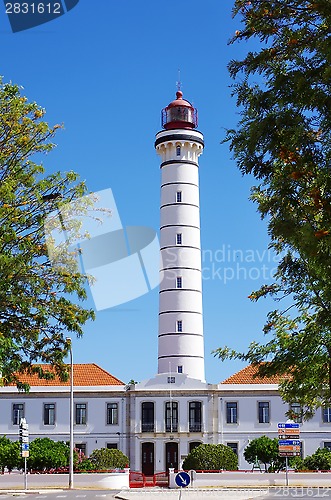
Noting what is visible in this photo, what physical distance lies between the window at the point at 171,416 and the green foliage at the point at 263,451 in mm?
4860

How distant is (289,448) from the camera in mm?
33156

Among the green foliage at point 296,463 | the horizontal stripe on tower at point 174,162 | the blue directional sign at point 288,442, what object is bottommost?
the green foliage at point 296,463

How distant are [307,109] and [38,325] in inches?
368

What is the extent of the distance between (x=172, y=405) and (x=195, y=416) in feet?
5.18

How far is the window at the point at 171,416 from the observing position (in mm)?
50094

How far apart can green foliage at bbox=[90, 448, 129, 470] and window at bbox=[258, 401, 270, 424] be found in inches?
365

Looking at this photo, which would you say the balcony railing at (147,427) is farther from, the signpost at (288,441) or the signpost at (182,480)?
the signpost at (182,480)

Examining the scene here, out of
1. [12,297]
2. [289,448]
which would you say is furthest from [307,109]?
[289,448]

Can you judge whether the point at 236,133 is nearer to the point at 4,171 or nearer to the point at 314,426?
the point at 4,171

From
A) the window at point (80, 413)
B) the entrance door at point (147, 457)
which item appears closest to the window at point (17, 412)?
the window at point (80, 413)

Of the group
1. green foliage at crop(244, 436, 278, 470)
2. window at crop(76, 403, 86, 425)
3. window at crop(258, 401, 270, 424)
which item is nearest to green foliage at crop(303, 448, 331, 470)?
green foliage at crop(244, 436, 278, 470)

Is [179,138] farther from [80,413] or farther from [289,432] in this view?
[289,432]

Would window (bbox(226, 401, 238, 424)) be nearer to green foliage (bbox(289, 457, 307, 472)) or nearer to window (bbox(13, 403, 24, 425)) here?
green foliage (bbox(289, 457, 307, 472))

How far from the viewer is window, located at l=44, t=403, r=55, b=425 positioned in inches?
2007
